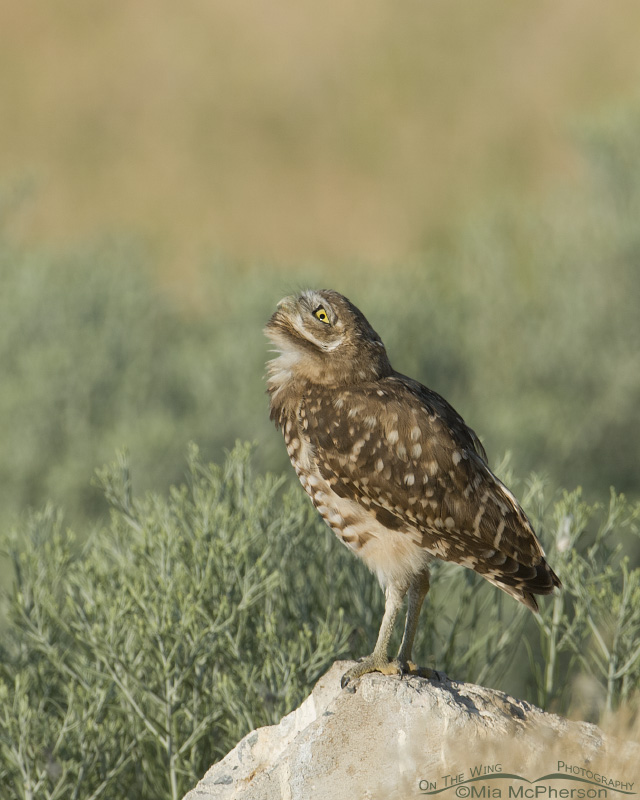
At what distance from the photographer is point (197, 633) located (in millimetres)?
4527

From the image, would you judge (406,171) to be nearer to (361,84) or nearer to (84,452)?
(361,84)

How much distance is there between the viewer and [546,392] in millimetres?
10086

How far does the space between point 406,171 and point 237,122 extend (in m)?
4.48

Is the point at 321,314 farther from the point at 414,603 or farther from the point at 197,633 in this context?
the point at 197,633

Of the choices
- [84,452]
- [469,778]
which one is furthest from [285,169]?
[469,778]

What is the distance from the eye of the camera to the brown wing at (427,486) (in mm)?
3902

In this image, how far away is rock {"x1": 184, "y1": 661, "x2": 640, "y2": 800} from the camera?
2.93 metres

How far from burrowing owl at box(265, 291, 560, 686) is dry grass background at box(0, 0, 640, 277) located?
1560 cm

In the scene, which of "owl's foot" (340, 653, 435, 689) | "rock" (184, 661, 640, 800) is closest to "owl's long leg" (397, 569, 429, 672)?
"owl's foot" (340, 653, 435, 689)

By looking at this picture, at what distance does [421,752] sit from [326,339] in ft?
5.73

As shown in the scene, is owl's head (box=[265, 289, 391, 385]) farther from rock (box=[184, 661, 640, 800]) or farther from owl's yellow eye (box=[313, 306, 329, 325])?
rock (box=[184, 661, 640, 800])

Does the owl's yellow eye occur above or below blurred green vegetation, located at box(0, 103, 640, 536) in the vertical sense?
above

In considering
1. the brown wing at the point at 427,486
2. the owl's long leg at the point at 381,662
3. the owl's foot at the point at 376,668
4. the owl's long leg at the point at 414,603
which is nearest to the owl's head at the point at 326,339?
the brown wing at the point at 427,486

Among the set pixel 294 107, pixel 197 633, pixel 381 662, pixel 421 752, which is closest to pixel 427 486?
pixel 381 662
